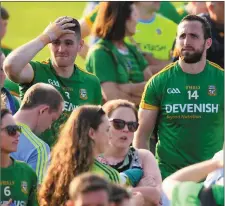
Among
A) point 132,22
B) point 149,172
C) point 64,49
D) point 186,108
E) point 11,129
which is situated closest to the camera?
point 11,129

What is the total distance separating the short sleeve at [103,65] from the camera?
1188 centimetres

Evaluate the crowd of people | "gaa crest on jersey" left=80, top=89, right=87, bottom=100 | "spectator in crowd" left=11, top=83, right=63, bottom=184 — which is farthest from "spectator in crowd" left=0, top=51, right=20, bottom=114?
"gaa crest on jersey" left=80, top=89, right=87, bottom=100

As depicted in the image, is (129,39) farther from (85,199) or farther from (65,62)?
(85,199)

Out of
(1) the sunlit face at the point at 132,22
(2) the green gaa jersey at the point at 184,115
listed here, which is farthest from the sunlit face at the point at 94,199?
(1) the sunlit face at the point at 132,22

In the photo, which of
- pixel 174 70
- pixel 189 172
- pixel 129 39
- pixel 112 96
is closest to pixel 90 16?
pixel 129 39

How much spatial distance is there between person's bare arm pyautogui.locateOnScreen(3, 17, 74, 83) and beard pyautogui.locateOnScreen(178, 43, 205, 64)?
1.10 m

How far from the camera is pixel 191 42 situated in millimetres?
10938

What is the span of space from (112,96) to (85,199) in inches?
197

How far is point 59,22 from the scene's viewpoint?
415 inches

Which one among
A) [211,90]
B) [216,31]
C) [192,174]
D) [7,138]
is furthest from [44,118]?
[216,31]

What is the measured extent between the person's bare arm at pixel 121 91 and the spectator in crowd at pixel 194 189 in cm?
484

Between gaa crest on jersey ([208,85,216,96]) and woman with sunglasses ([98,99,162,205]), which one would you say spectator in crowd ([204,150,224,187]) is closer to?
woman with sunglasses ([98,99,162,205])

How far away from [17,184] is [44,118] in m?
1.13

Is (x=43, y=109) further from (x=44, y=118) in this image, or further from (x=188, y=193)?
(x=188, y=193)
